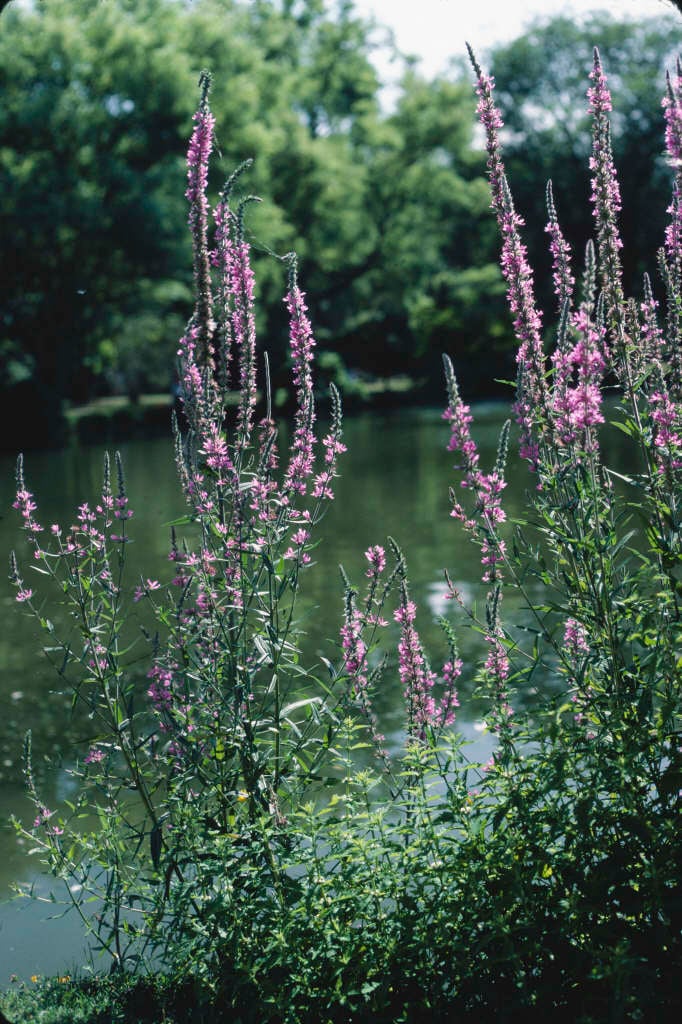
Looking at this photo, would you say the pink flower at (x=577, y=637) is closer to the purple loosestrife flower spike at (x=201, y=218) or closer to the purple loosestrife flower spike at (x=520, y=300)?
the purple loosestrife flower spike at (x=520, y=300)

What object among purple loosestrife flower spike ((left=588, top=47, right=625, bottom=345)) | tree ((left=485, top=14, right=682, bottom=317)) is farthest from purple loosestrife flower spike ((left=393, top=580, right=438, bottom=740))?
tree ((left=485, top=14, right=682, bottom=317))

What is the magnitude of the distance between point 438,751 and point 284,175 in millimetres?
46670

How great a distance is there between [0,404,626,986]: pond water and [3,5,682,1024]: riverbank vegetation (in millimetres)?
514

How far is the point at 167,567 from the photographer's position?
14.4 meters

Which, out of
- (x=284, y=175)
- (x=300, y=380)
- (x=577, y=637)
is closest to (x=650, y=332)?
(x=577, y=637)

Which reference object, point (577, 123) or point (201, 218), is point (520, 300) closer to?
point (201, 218)

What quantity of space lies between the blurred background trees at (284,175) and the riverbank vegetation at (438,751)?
1347 inches

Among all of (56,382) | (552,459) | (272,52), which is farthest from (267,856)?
(272,52)

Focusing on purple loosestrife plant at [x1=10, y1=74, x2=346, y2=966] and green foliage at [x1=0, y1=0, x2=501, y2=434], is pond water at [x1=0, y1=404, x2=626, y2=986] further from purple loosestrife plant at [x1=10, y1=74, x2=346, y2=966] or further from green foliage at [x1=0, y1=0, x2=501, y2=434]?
green foliage at [x1=0, y1=0, x2=501, y2=434]

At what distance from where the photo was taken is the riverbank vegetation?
3.50m

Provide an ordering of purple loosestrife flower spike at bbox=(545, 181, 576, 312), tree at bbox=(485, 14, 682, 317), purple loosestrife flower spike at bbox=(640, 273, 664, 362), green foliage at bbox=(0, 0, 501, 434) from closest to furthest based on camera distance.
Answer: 1. purple loosestrife flower spike at bbox=(545, 181, 576, 312)
2. purple loosestrife flower spike at bbox=(640, 273, 664, 362)
3. green foliage at bbox=(0, 0, 501, 434)
4. tree at bbox=(485, 14, 682, 317)

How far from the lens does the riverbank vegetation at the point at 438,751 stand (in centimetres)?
350

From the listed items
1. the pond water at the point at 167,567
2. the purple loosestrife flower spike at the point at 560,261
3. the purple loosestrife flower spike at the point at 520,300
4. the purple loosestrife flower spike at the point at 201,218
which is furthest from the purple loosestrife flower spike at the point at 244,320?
the pond water at the point at 167,567

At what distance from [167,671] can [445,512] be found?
1364cm
